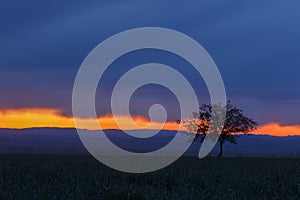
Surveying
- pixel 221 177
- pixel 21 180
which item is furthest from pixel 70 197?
pixel 221 177

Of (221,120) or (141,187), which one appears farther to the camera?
(221,120)

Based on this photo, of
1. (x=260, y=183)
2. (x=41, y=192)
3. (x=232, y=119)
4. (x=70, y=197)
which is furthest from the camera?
(x=232, y=119)

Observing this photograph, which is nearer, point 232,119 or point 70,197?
point 70,197

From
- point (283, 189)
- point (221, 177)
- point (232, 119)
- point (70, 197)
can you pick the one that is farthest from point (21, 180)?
point (232, 119)

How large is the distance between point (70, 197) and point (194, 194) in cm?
254

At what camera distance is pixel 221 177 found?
15.5 m

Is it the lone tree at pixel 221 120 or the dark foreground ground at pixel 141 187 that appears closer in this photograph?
the dark foreground ground at pixel 141 187

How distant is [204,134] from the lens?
5609 centimetres

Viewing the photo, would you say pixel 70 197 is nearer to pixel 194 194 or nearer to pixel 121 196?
pixel 121 196

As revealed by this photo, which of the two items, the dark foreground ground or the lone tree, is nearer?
the dark foreground ground

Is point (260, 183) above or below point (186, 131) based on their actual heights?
below

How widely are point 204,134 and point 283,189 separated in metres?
44.0

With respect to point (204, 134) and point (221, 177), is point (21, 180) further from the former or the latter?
point (204, 134)

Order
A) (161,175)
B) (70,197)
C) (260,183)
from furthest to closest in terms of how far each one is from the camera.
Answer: (161,175) < (260,183) < (70,197)
